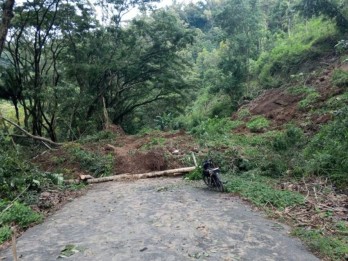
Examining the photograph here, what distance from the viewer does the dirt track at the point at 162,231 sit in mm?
4191

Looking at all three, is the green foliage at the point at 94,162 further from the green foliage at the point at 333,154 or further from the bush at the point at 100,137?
the green foliage at the point at 333,154

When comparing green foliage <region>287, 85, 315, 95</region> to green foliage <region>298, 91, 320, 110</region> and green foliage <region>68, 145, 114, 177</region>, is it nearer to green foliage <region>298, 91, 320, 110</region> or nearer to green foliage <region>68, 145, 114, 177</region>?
green foliage <region>298, 91, 320, 110</region>

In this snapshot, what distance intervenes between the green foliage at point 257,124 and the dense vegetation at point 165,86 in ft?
0.22

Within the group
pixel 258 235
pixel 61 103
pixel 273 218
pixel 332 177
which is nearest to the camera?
pixel 258 235

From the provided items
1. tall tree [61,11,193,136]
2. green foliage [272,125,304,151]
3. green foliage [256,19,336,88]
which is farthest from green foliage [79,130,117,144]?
green foliage [256,19,336,88]

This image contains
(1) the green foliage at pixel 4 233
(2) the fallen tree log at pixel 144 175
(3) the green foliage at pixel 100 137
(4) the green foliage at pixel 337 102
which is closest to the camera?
(1) the green foliage at pixel 4 233

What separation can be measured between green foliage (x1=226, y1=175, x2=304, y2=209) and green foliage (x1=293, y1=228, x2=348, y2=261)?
1.16 meters

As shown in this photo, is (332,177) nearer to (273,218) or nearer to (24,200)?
(273,218)

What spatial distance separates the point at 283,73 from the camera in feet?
65.1

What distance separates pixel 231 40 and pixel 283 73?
→ 4.05 meters

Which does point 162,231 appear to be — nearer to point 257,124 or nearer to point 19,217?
point 19,217

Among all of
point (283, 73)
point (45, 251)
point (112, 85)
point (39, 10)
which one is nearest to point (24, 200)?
point (45, 251)

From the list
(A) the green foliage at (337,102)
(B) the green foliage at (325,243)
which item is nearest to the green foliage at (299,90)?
(A) the green foliage at (337,102)

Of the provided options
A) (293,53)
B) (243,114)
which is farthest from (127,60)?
(293,53)
